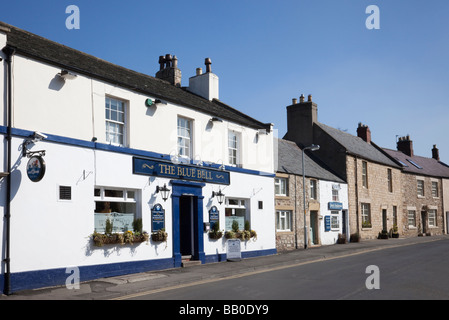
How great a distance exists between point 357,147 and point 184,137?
2114 centimetres

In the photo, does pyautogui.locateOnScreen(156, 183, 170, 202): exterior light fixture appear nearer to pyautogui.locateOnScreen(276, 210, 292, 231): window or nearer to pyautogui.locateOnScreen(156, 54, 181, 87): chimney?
pyautogui.locateOnScreen(156, 54, 181, 87): chimney

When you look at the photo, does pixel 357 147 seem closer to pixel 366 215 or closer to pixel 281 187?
pixel 366 215

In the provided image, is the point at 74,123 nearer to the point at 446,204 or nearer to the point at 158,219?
the point at 158,219

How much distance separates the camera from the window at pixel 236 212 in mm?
19266

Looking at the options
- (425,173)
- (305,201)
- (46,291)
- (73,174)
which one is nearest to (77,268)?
(46,291)

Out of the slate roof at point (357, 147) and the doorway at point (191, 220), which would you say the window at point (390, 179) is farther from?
the doorway at point (191, 220)

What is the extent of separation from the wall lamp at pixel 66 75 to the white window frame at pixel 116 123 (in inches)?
62.1

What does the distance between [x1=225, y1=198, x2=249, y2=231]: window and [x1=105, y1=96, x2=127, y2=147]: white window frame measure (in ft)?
20.3

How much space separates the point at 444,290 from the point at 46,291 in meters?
9.56

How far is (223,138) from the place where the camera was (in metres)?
19.1

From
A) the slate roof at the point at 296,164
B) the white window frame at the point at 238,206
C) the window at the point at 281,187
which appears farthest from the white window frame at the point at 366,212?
the white window frame at the point at 238,206

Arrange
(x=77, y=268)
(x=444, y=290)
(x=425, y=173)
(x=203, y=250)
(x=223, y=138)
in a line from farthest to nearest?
1. (x=425, y=173)
2. (x=223, y=138)
3. (x=203, y=250)
4. (x=77, y=268)
5. (x=444, y=290)

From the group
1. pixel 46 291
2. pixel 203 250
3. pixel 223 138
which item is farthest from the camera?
pixel 223 138

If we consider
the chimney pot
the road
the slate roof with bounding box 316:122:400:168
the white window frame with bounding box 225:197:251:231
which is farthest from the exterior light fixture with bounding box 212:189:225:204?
the slate roof with bounding box 316:122:400:168
